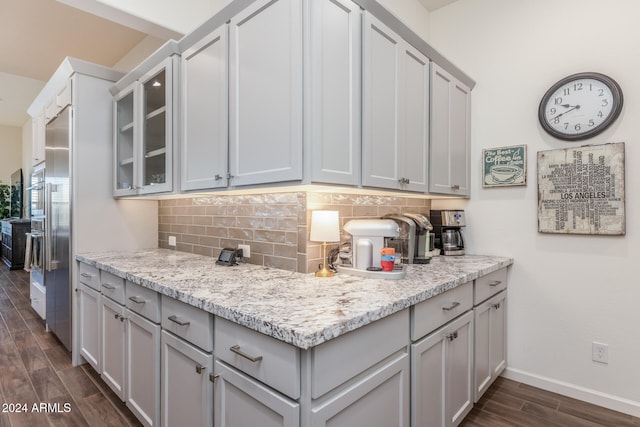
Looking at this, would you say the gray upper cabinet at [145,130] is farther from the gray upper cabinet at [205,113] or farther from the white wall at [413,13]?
the white wall at [413,13]

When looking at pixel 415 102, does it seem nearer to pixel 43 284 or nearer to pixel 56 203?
pixel 56 203

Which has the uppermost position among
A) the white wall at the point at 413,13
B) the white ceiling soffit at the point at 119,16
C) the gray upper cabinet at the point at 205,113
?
the white wall at the point at 413,13

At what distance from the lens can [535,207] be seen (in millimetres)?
2406

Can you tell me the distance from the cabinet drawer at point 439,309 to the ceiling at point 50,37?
3.80 meters

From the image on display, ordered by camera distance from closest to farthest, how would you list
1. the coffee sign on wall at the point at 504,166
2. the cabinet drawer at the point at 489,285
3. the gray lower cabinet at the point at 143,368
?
the gray lower cabinet at the point at 143,368, the cabinet drawer at the point at 489,285, the coffee sign on wall at the point at 504,166

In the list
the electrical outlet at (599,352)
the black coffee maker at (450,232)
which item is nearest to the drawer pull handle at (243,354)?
the black coffee maker at (450,232)

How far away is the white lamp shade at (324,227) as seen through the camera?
176 centimetres

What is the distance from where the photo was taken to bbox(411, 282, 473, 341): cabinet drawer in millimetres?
1453

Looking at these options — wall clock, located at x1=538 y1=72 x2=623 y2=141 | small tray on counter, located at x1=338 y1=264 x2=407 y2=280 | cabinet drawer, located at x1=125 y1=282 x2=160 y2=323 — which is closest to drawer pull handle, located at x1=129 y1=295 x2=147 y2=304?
cabinet drawer, located at x1=125 y1=282 x2=160 y2=323

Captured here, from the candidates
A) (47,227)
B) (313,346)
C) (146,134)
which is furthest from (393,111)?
(47,227)

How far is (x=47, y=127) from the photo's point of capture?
312 centimetres

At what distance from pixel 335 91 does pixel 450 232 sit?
1.59m

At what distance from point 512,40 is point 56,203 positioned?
3.88 metres

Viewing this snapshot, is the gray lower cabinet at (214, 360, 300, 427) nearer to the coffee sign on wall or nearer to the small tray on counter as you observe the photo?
the small tray on counter
